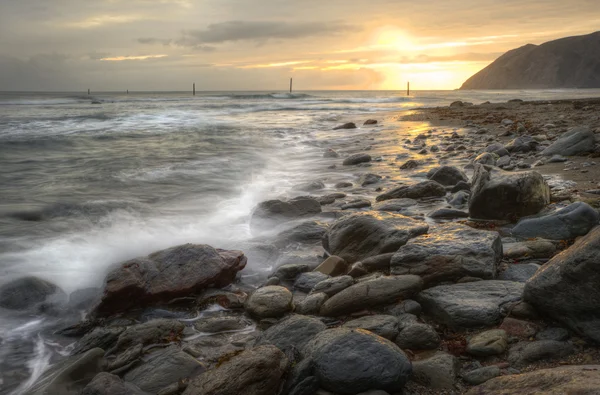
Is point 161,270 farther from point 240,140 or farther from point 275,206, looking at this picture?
point 240,140

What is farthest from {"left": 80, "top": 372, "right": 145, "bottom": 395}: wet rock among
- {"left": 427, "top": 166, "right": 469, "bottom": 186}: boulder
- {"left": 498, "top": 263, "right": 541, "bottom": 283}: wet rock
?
{"left": 427, "top": 166, "right": 469, "bottom": 186}: boulder

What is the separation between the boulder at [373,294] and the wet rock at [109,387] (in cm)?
157

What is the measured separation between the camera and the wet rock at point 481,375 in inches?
103

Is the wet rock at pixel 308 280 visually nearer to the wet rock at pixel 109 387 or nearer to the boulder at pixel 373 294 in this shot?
the boulder at pixel 373 294

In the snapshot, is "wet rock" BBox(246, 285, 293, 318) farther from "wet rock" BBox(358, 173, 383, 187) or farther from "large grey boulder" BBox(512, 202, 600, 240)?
"wet rock" BBox(358, 173, 383, 187)

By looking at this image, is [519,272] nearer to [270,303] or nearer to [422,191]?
[270,303]

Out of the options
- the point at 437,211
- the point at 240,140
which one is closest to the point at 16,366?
the point at 437,211

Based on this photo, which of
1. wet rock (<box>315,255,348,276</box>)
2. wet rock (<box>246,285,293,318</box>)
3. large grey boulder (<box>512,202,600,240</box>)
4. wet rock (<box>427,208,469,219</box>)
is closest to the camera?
wet rock (<box>246,285,293,318</box>)

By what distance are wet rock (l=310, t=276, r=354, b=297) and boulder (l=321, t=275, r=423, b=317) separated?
0.24 meters

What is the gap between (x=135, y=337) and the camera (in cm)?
374

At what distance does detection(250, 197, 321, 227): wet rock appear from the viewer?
23.5ft

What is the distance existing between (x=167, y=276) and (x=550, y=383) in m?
3.65

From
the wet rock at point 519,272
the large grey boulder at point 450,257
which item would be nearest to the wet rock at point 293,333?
the large grey boulder at point 450,257

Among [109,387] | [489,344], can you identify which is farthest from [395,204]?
[109,387]
